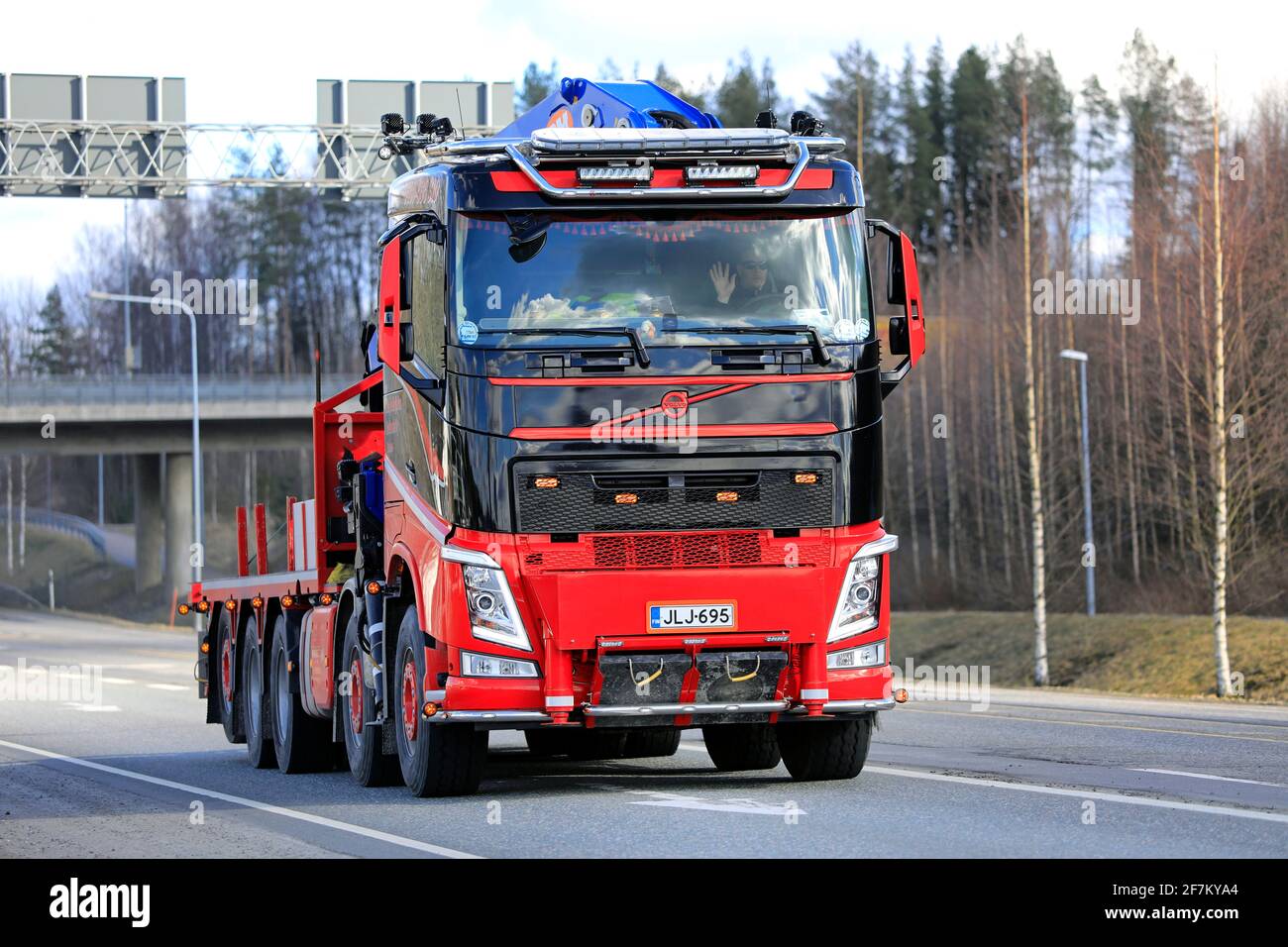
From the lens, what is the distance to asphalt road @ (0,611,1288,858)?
9.55m

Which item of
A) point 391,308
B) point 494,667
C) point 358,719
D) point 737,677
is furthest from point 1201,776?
point 391,308

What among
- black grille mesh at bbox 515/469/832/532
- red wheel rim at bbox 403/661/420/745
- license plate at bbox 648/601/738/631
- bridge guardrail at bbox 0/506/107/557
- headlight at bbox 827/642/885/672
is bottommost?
bridge guardrail at bbox 0/506/107/557

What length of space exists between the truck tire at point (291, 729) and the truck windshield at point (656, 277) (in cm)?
Result: 563

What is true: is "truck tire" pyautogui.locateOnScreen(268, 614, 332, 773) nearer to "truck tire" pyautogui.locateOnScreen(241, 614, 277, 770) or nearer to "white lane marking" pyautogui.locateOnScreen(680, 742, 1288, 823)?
"truck tire" pyautogui.locateOnScreen(241, 614, 277, 770)

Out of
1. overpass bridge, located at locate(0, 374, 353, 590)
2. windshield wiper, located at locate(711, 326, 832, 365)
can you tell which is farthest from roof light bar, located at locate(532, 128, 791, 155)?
overpass bridge, located at locate(0, 374, 353, 590)

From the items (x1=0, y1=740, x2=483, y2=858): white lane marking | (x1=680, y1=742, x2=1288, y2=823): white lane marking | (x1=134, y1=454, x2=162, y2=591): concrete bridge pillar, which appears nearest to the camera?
(x1=0, y1=740, x2=483, y2=858): white lane marking

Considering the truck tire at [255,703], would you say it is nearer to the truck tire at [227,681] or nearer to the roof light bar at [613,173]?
the truck tire at [227,681]

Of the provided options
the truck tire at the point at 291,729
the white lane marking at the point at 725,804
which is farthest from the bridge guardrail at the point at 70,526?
the white lane marking at the point at 725,804

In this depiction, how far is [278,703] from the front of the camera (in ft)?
54.2

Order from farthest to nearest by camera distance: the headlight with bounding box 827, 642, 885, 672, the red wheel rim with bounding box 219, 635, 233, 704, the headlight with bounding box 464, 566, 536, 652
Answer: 1. the red wheel rim with bounding box 219, 635, 233, 704
2. the headlight with bounding box 827, 642, 885, 672
3. the headlight with bounding box 464, 566, 536, 652

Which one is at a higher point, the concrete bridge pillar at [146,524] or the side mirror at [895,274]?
the side mirror at [895,274]

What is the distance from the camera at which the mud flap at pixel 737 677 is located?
1120 centimetres

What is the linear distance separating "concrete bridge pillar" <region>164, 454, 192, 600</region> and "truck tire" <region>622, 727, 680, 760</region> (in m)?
59.3

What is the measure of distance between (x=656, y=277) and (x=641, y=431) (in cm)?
96
